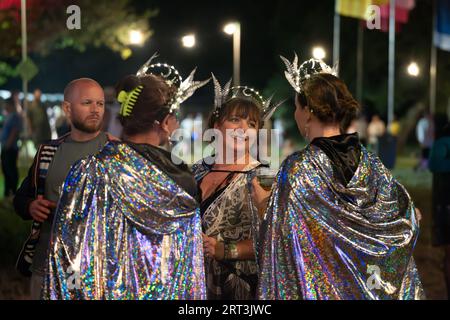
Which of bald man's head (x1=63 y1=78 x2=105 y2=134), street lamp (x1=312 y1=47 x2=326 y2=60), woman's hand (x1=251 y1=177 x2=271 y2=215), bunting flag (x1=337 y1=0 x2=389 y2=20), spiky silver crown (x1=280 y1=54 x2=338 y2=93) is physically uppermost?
bunting flag (x1=337 y1=0 x2=389 y2=20)

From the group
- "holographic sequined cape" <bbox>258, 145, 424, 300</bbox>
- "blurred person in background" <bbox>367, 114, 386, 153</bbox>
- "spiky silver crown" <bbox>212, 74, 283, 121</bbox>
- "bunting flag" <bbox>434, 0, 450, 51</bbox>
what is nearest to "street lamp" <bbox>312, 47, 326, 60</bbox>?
"spiky silver crown" <bbox>212, 74, 283, 121</bbox>

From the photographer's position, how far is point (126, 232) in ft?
12.8

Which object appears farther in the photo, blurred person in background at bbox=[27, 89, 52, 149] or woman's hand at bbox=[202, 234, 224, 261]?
blurred person in background at bbox=[27, 89, 52, 149]

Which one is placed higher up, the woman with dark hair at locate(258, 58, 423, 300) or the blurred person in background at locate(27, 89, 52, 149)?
the blurred person in background at locate(27, 89, 52, 149)

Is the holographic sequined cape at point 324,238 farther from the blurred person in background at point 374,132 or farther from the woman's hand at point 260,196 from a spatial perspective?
the blurred person in background at point 374,132

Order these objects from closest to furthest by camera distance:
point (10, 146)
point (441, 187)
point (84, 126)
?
point (84, 126), point (441, 187), point (10, 146)

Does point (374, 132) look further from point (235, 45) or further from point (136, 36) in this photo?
point (136, 36)

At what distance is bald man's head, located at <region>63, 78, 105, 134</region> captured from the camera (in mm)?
5004

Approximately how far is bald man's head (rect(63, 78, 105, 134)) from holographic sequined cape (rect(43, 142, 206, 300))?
1.09 meters

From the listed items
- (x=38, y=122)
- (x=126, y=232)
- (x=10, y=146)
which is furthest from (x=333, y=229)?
(x=38, y=122)

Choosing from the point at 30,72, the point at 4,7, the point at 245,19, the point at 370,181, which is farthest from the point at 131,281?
the point at 245,19

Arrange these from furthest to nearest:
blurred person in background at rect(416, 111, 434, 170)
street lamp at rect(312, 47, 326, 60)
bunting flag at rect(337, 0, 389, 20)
Result: bunting flag at rect(337, 0, 389, 20) < blurred person in background at rect(416, 111, 434, 170) < street lamp at rect(312, 47, 326, 60)

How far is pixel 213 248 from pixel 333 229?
2.47ft

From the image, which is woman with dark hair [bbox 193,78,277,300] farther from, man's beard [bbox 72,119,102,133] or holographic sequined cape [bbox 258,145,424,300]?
man's beard [bbox 72,119,102,133]
